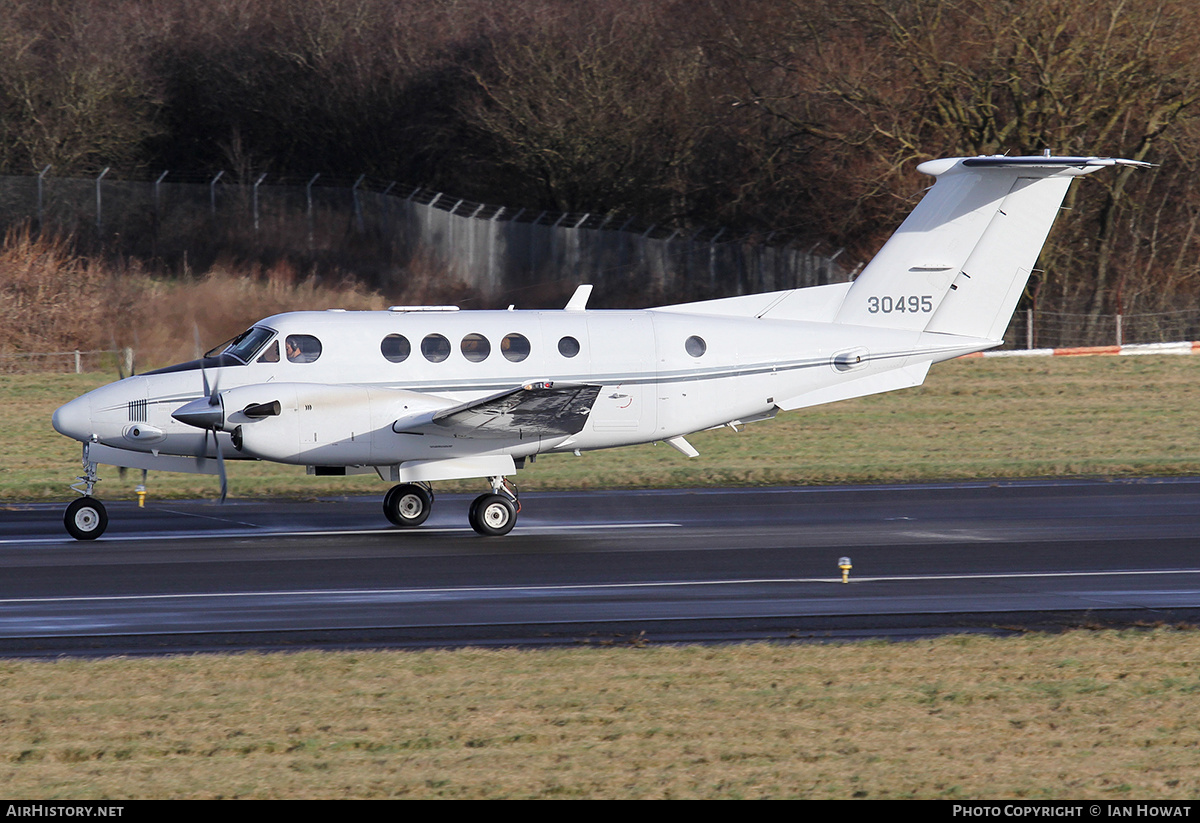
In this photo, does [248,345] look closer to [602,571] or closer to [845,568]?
[602,571]

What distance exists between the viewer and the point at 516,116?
48000mm

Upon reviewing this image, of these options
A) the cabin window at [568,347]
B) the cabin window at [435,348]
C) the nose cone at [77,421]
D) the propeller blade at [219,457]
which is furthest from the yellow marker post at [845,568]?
the nose cone at [77,421]

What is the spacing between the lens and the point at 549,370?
17.5m

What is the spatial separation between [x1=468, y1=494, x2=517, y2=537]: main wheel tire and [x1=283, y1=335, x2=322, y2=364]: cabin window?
2856 mm

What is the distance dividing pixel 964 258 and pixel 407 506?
8.77m

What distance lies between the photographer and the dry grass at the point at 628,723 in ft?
23.4

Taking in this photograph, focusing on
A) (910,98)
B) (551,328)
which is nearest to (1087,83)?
(910,98)

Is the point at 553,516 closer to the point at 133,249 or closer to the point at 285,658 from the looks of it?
the point at 285,658

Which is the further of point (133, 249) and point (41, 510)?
point (133, 249)

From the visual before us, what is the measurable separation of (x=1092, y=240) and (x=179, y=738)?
38824 mm

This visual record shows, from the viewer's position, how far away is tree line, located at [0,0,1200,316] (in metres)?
38.4

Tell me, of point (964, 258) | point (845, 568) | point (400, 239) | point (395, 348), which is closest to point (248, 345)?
point (395, 348)
